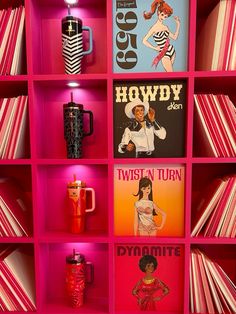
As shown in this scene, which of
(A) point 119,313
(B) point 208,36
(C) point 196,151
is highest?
(B) point 208,36

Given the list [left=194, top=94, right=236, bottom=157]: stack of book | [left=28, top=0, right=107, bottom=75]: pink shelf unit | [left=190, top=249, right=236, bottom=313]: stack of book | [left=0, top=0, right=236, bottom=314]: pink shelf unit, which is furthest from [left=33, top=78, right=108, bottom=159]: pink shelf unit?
[left=190, top=249, right=236, bottom=313]: stack of book

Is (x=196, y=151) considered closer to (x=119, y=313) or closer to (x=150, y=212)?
(x=150, y=212)

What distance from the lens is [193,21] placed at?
3.55 feet

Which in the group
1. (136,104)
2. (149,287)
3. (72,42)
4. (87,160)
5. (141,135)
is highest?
(72,42)

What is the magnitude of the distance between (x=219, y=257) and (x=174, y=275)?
13.2 inches

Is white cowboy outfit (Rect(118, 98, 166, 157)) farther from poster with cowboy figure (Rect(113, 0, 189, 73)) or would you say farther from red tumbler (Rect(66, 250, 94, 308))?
red tumbler (Rect(66, 250, 94, 308))

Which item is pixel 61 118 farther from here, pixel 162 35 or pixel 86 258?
pixel 86 258

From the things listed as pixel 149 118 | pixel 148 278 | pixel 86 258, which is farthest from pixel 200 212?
pixel 86 258

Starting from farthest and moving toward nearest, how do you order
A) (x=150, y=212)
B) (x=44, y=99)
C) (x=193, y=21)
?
(x=44, y=99)
(x=150, y=212)
(x=193, y=21)

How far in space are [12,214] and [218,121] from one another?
1.03 metres

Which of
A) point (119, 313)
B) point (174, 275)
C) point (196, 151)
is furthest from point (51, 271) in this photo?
point (196, 151)

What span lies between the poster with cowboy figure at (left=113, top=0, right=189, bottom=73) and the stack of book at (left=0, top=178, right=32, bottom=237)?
775mm

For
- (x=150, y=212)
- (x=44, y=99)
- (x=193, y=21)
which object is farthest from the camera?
(x=44, y=99)

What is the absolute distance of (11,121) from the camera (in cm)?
118
